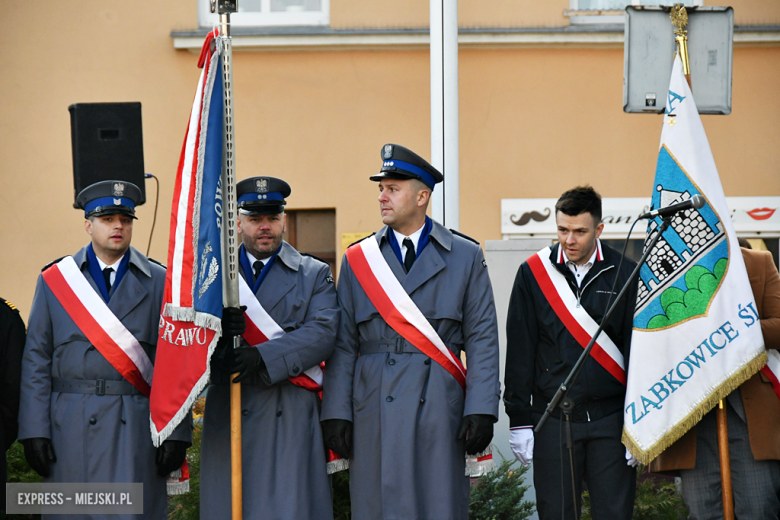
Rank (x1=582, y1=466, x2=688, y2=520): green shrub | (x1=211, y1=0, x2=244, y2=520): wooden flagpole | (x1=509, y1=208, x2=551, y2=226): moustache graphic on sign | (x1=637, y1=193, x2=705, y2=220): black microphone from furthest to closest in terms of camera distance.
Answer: (x1=509, y1=208, x2=551, y2=226): moustache graphic on sign, (x1=582, y1=466, x2=688, y2=520): green shrub, (x1=211, y1=0, x2=244, y2=520): wooden flagpole, (x1=637, y1=193, x2=705, y2=220): black microphone

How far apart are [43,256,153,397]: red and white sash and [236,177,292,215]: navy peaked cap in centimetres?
84

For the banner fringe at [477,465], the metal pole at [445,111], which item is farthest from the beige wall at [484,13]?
the banner fringe at [477,465]

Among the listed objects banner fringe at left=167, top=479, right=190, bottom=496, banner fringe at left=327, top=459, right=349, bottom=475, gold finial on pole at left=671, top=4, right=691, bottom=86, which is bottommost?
banner fringe at left=167, top=479, right=190, bottom=496

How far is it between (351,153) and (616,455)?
6.25 metres

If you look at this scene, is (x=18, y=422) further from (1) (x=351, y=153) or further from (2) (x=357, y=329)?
(1) (x=351, y=153)

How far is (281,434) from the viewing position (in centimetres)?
443

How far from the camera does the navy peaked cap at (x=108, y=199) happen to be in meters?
4.65

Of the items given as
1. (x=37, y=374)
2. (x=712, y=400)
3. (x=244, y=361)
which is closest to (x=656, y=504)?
(x=712, y=400)

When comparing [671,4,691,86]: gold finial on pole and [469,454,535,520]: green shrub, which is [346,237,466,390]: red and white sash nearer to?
[469,454,535,520]: green shrub

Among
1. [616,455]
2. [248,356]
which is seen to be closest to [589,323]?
[616,455]

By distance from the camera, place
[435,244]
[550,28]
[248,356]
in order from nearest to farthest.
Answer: [248,356], [435,244], [550,28]

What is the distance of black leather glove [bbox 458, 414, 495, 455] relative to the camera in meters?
4.13

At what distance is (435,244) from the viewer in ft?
14.7

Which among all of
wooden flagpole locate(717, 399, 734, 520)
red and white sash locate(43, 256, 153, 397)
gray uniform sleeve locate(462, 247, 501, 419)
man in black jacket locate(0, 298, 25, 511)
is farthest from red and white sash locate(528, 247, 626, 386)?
man in black jacket locate(0, 298, 25, 511)
